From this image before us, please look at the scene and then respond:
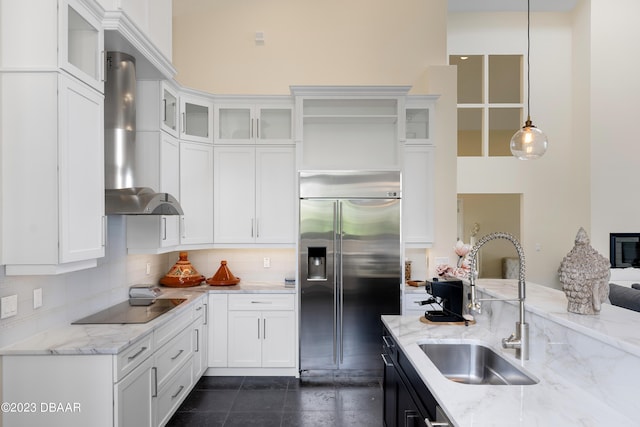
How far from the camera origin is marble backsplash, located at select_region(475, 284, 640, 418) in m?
1.21

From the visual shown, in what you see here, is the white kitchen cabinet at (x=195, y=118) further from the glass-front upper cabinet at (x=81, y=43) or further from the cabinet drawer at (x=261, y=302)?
the cabinet drawer at (x=261, y=302)

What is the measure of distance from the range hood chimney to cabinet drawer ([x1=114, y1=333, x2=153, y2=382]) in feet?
2.74

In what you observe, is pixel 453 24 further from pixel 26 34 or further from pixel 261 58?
pixel 26 34

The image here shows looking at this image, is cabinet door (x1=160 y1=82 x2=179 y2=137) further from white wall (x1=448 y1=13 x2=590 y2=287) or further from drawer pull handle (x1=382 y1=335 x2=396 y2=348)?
white wall (x1=448 y1=13 x2=590 y2=287)

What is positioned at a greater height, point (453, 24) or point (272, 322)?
point (453, 24)

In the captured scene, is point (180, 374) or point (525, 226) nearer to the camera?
point (180, 374)

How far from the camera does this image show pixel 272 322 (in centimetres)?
366

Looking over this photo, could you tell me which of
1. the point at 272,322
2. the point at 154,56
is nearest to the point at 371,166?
the point at 272,322

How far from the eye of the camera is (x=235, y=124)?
3.98 meters

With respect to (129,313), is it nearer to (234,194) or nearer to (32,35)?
(234,194)

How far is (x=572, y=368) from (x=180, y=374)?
2664 mm

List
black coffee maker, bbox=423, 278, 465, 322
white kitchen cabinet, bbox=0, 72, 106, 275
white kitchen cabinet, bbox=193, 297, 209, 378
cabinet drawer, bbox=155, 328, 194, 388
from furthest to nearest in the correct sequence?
white kitchen cabinet, bbox=193, 297, 209, 378 < cabinet drawer, bbox=155, 328, 194, 388 < black coffee maker, bbox=423, 278, 465, 322 < white kitchen cabinet, bbox=0, 72, 106, 275

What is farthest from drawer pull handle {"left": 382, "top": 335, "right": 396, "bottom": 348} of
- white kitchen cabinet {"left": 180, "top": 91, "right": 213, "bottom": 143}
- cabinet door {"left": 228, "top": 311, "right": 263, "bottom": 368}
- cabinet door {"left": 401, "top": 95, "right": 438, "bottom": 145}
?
white kitchen cabinet {"left": 180, "top": 91, "right": 213, "bottom": 143}

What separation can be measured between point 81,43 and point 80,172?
2.37 feet
